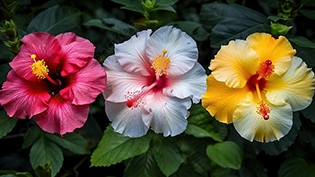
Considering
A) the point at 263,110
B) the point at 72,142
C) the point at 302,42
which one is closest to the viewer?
the point at 263,110

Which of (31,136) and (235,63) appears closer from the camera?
(235,63)

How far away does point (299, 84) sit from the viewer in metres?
0.97

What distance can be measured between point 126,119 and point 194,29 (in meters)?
0.34

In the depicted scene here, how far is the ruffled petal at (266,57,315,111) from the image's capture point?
0.97 meters

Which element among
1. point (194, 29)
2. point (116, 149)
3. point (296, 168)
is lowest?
point (296, 168)

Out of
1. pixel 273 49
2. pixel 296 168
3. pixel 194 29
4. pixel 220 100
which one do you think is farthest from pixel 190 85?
pixel 296 168

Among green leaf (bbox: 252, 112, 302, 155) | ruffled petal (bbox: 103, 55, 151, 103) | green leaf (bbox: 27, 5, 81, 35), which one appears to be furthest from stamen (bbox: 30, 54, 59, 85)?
green leaf (bbox: 252, 112, 302, 155)

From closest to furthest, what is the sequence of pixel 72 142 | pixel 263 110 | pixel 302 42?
1. pixel 263 110
2. pixel 302 42
3. pixel 72 142

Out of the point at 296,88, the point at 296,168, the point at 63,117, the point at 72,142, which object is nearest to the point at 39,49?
the point at 63,117

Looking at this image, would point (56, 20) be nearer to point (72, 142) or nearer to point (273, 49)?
point (72, 142)

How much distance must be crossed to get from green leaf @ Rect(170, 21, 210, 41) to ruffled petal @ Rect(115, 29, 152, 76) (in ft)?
0.65

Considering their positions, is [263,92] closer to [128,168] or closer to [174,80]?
[174,80]

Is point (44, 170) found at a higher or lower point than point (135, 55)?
lower

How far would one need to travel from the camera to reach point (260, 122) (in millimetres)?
955
